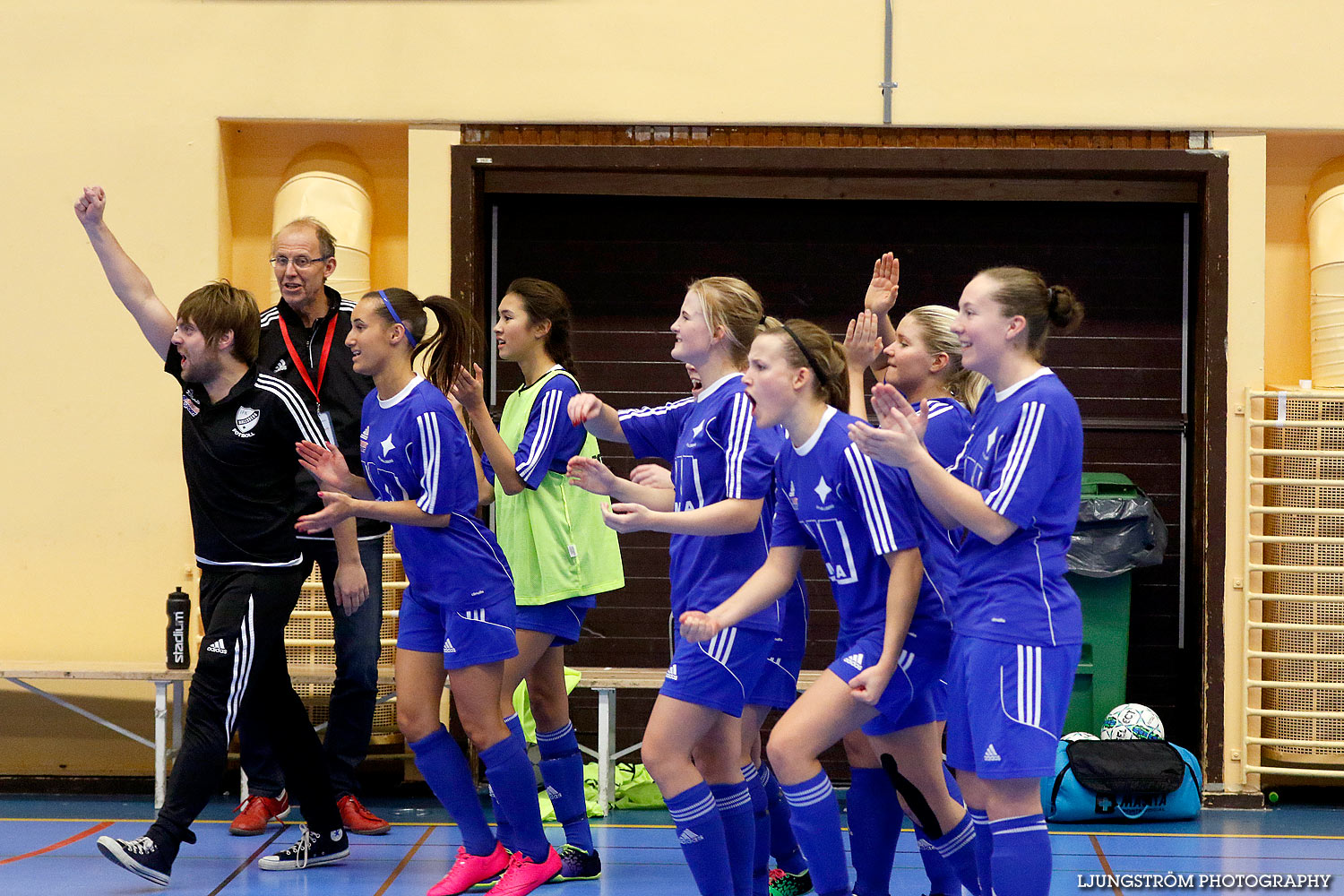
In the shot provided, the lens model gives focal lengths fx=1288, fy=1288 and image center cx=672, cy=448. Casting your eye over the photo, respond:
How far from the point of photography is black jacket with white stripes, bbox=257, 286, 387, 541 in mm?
4926

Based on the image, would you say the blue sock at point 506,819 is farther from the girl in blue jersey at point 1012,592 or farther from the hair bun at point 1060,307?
the hair bun at point 1060,307

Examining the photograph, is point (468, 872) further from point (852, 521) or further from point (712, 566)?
point (852, 521)

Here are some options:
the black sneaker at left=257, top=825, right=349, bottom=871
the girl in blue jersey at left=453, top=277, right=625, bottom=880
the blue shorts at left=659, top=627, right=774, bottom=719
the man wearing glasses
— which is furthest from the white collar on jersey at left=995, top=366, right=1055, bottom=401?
the black sneaker at left=257, top=825, right=349, bottom=871

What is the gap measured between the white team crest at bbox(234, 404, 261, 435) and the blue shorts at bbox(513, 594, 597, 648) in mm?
1088

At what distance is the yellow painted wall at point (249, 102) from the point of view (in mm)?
5980

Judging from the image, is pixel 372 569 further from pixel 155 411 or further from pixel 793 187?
pixel 793 187

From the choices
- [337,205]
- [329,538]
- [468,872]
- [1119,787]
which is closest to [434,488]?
[329,538]

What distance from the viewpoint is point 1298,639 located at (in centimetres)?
586

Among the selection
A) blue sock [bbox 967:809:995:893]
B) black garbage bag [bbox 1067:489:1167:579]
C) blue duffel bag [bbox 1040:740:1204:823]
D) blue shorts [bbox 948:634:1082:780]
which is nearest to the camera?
blue shorts [bbox 948:634:1082:780]

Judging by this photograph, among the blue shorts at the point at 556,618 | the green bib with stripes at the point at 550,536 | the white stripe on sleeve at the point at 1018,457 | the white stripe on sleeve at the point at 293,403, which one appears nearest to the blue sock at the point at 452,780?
the blue shorts at the point at 556,618

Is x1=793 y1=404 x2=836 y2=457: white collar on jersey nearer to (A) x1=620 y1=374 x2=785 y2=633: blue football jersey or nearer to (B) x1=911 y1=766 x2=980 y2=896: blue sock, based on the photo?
(A) x1=620 y1=374 x2=785 y2=633: blue football jersey

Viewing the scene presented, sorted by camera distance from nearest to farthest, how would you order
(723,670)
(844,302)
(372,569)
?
(723,670)
(372,569)
(844,302)

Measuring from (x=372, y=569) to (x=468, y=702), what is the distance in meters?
1.27

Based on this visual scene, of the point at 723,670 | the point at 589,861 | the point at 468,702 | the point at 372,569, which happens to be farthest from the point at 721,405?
the point at 372,569
